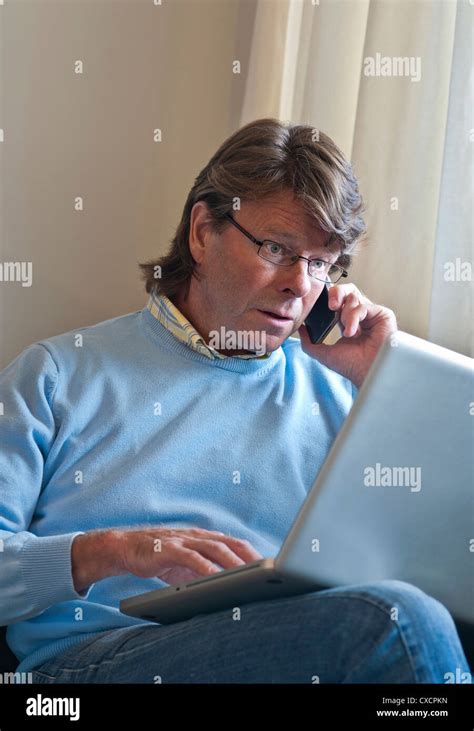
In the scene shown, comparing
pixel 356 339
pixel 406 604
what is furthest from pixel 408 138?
pixel 406 604

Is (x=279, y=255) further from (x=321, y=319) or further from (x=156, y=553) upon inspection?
(x=156, y=553)

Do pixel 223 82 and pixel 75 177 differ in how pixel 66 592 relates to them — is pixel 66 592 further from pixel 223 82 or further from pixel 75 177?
pixel 223 82

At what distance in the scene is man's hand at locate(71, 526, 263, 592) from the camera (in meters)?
1.08

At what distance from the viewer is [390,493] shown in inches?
37.7

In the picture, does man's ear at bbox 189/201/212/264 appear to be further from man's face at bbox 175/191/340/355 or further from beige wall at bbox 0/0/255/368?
beige wall at bbox 0/0/255/368

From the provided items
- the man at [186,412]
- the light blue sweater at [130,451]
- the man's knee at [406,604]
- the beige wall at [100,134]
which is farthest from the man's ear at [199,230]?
the man's knee at [406,604]

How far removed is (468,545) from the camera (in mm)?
1034

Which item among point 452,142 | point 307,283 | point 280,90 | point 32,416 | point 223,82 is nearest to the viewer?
point 32,416

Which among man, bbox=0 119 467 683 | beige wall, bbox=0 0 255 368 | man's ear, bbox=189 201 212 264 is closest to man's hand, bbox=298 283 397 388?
man, bbox=0 119 467 683

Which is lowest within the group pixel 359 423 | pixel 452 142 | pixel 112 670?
pixel 112 670

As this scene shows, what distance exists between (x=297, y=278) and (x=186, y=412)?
27cm

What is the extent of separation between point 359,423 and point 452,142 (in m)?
0.85

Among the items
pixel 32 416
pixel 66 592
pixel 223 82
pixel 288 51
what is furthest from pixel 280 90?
pixel 66 592

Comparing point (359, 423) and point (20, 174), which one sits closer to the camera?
point (359, 423)
